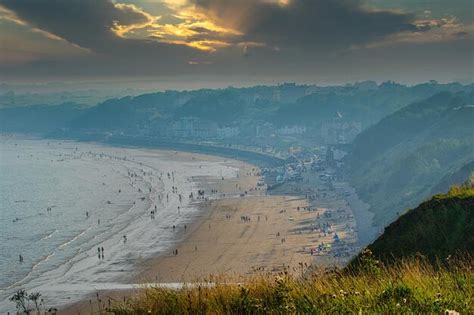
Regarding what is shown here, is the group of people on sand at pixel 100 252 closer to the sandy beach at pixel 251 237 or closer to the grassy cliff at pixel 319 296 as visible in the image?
the sandy beach at pixel 251 237

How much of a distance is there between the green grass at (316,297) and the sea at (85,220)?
1233 inches

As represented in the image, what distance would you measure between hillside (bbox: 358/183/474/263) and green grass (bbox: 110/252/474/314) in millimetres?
9929

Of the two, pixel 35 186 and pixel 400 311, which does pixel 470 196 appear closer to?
pixel 400 311

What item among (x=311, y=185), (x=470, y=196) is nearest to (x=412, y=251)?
(x=470, y=196)

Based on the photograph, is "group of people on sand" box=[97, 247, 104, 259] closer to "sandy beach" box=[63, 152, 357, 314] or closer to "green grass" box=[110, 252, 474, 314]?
"sandy beach" box=[63, 152, 357, 314]

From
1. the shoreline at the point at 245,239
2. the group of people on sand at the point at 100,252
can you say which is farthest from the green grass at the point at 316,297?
the group of people on sand at the point at 100,252

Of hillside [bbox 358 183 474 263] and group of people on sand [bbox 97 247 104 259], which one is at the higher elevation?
hillside [bbox 358 183 474 263]

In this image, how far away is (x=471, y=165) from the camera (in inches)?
3243

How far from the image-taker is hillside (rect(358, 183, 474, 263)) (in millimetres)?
17431

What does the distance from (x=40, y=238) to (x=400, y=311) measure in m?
73.1

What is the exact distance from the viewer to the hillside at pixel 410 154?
9690cm

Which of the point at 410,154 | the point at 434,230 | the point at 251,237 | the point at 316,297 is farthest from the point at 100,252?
the point at 410,154

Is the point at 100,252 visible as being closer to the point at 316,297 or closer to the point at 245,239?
the point at 245,239

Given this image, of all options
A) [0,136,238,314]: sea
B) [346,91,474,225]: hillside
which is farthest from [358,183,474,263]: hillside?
[346,91,474,225]: hillside
